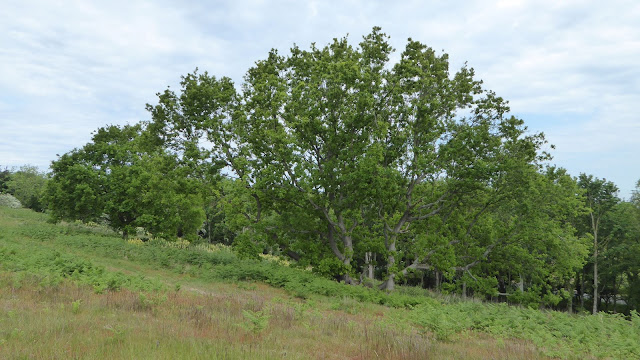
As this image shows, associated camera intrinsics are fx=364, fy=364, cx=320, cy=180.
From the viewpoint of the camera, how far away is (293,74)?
25922mm

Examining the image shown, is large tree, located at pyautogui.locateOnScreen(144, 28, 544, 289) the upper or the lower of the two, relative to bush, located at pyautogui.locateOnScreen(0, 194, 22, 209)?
upper

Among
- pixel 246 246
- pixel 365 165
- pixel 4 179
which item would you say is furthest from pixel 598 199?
pixel 4 179

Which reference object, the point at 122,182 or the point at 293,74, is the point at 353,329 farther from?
the point at 122,182

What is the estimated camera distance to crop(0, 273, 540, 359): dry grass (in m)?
5.57

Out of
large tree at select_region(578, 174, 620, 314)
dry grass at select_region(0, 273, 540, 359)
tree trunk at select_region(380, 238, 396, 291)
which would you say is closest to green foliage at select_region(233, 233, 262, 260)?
tree trunk at select_region(380, 238, 396, 291)

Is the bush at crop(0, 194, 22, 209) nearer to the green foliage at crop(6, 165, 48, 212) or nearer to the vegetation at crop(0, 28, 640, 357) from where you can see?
the green foliage at crop(6, 165, 48, 212)

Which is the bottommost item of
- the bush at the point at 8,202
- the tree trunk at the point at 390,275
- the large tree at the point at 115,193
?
the tree trunk at the point at 390,275

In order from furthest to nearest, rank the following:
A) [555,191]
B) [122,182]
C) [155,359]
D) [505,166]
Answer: [122,182] → [555,191] → [505,166] → [155,359]

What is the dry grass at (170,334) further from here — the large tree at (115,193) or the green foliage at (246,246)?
the large tree at (115,193)

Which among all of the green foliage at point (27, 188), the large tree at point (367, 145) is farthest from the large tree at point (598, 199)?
the green foliage at point (27, 188)

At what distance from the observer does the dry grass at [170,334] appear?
557 cm

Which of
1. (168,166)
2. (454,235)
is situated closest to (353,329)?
(454,235)

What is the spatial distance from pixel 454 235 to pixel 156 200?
86.9ft

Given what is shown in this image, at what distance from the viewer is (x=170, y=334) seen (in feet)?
21.5
